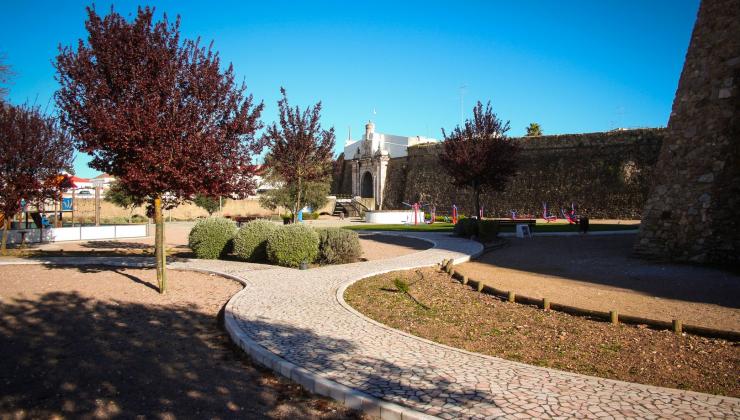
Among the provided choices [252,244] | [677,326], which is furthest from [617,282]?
[252,244]

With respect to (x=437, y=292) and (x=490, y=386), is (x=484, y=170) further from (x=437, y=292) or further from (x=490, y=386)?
(x=490, y=386)

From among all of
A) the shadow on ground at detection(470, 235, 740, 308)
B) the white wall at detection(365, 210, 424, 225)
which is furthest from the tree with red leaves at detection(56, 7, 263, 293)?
the white wall at detection(365, 210, 424, 225)

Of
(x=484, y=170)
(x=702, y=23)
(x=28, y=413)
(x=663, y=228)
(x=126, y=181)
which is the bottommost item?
(x=28, y=413)

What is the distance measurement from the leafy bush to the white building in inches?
1120

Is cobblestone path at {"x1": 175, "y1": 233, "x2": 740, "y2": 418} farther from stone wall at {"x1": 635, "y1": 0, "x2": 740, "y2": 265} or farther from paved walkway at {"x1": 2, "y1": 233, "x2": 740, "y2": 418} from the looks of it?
stone wall at {"x1": 635, "y1": 0, "x2": 740, "y2": 265}

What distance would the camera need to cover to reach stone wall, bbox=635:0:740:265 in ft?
35.4

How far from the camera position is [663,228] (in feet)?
38.7

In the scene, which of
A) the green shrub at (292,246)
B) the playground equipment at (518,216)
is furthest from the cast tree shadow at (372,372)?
the playground equipment at (518,216)

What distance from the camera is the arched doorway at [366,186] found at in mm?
52594

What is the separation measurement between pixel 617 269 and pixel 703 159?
347 cm

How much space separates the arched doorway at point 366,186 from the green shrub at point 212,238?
129 ft

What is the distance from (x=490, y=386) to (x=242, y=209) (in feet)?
147

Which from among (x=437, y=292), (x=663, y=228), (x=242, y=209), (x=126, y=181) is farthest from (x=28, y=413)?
(x=242, y=209)

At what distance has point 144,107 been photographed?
8141 millimetres
